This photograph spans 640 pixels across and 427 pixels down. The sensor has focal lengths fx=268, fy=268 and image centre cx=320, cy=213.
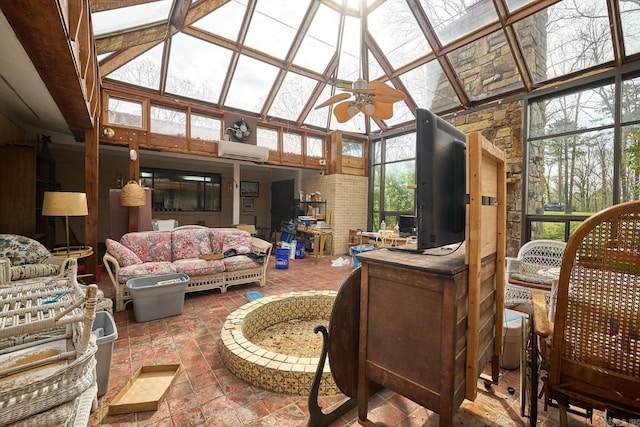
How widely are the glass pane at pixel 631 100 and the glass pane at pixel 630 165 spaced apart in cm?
15

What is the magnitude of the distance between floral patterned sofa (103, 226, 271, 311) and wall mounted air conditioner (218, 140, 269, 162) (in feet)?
6.08

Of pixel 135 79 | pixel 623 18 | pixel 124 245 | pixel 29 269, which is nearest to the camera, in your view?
pixel 29 269

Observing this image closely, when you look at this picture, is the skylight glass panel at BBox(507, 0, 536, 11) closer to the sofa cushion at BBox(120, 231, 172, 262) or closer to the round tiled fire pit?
the round tiled fire pit

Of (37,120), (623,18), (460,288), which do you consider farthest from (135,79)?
(623,18)

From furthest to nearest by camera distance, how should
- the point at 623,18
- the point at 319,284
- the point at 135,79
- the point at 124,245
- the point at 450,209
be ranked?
the point at 135,79, the point at 319,284, the point at 124,245, the point at 623,18, the point at 450,209

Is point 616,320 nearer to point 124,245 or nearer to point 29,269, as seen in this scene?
point 29,269

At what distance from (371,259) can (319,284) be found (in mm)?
3392

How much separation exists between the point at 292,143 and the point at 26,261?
17.2ft

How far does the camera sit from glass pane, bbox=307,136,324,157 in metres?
7.19

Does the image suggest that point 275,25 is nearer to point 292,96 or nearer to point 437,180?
point 292,96

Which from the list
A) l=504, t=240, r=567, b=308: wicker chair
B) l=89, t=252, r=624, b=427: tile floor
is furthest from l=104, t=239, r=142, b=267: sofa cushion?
l=504, t=240, r=567, b=308: wicker chair

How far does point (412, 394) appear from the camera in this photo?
46.9 inches

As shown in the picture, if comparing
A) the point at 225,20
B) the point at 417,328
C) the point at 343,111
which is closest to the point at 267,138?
the point at 225,20

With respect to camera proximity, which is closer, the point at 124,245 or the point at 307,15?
the point at 124,245
